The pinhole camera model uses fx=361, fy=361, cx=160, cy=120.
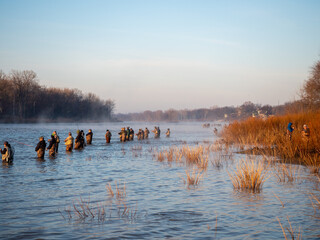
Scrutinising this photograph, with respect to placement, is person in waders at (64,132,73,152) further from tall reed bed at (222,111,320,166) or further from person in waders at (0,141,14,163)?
tall reed bed at (222,111,320,166)

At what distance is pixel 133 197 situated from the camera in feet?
35.5

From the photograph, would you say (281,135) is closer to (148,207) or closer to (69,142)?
(148,207)

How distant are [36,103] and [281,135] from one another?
94.6 meters

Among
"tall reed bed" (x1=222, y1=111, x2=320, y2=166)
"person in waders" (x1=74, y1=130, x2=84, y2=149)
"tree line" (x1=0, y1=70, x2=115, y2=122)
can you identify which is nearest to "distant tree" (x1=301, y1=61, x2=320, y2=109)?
"tall reed bed" (x1=222, y1=111, x2=320, y2=166)

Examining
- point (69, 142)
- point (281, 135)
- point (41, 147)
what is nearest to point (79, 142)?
point (69, 142)

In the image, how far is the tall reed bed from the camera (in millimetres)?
17781

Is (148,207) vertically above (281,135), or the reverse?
(281,135)

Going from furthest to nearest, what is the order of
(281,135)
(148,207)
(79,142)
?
1. (79,142)
2. (281,135)
3. (148,207)

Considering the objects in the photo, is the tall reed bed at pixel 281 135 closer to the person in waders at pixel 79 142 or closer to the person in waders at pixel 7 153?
the person in waders at pixel 79 142

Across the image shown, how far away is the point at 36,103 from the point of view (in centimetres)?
10406

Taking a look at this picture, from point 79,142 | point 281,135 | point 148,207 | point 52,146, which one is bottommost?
point 148,207

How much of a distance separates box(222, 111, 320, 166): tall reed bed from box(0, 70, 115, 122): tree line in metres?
72.8

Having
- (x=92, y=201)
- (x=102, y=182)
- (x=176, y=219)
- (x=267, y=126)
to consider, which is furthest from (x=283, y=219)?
(x=267, y=126)

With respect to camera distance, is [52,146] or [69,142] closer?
[52,146]
